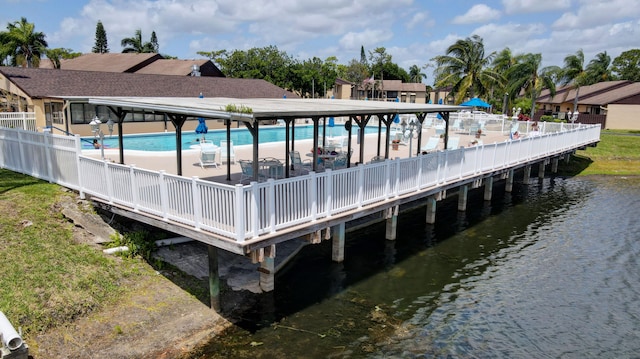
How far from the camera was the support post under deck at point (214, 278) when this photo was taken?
10906 millimetres

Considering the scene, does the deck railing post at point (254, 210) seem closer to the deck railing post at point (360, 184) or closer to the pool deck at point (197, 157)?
the deck railing post at point (360, 184)

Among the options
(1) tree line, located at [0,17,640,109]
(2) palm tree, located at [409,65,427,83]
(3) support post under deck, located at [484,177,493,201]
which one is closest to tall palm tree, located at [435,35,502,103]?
(1) tree line, located at [0,17,640,109]

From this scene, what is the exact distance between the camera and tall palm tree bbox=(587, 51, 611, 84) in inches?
→ 2573

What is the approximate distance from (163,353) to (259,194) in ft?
12.2

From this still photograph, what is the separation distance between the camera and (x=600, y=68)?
232ft

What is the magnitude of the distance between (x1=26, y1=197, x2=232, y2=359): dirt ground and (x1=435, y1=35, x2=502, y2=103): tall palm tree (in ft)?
119

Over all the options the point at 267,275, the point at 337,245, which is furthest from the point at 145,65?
the point at 267,275

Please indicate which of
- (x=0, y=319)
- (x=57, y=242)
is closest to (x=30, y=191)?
(x=57, y=242)

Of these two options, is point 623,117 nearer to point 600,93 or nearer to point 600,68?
point 600,93

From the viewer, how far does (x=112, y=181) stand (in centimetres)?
1197

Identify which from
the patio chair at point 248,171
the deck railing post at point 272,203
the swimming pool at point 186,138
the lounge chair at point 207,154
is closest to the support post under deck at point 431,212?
the patio chair at point 248,171

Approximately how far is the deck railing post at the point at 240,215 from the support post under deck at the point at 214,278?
68.5 inches

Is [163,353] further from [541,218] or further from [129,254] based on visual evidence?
[541,218]

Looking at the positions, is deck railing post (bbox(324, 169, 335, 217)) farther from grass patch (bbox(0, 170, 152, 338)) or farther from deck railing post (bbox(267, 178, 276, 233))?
grass patch (bbox(0, 170, 152, 338))
